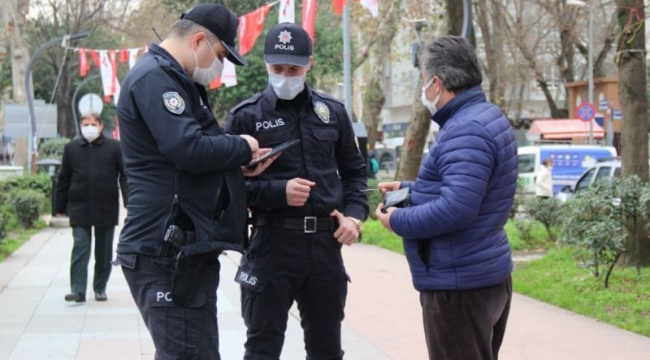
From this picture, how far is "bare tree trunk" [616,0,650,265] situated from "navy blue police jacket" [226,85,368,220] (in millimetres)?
7109

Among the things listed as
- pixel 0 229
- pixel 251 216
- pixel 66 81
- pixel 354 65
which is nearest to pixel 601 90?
pixel 354 65

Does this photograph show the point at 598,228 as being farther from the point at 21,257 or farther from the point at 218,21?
the point at 21,257

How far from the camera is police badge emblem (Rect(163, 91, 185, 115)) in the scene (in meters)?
3.75

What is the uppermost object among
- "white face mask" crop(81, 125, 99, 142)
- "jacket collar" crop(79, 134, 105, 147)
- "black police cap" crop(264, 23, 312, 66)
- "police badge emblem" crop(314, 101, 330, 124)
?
"black police cap" crop(264, 23, 312, 66)

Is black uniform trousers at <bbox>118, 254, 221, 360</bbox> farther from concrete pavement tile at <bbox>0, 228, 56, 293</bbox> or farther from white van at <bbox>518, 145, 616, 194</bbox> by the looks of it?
white van at <bbox>518, 145, 616, 194</bbox>

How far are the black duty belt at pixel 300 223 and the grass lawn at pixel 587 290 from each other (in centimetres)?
420

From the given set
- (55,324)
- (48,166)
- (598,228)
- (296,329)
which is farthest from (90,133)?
(48,166)

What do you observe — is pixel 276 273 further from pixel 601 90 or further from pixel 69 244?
pixel 601 90

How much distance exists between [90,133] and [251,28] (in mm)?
10720

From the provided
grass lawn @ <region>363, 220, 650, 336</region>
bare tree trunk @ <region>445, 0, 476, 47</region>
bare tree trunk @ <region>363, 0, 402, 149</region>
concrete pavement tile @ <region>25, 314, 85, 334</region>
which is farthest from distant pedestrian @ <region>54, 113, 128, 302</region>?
bare tree trunk @ <region>363, 0, 402, 149</region>

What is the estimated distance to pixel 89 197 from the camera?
32.4 feet

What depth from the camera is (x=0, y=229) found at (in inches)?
564

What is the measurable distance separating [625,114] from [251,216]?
25.3ft

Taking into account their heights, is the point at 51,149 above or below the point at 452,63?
below
